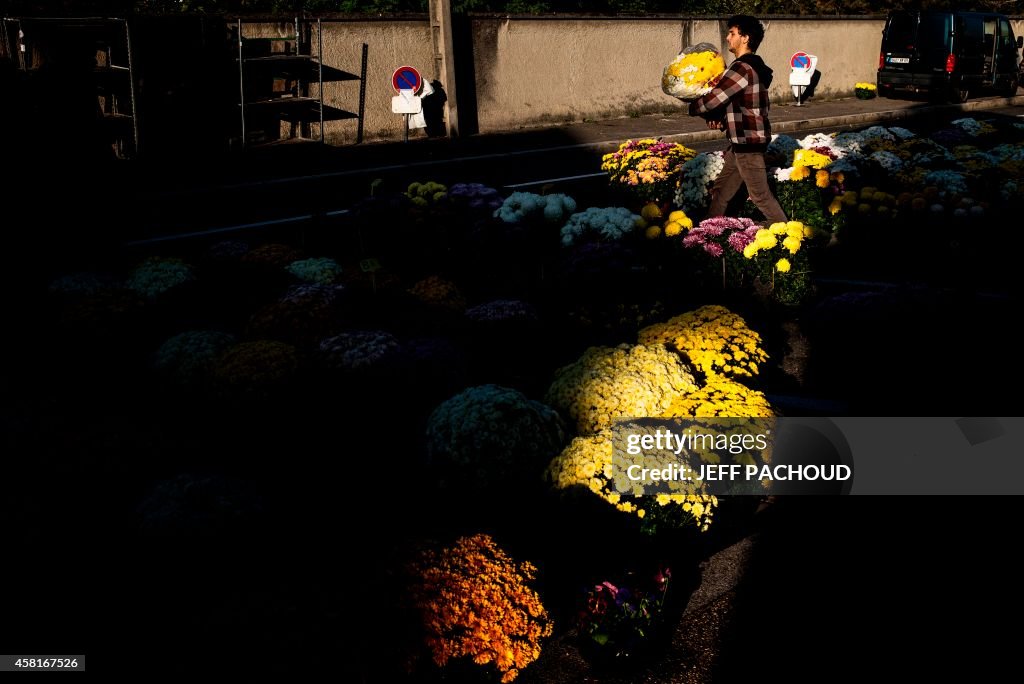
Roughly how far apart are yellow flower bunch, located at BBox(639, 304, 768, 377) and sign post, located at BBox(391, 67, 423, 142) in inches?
508

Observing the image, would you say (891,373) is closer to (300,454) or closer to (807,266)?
(807,266)

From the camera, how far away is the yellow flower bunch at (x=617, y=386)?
4.52 metres

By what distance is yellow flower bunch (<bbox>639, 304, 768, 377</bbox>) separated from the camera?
4.92m

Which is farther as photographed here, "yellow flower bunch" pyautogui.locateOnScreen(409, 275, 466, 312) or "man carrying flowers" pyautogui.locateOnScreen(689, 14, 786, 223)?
Answer: "man carrying flowers" pyautogui.locateOnScreen(689, 14, 786, 223)

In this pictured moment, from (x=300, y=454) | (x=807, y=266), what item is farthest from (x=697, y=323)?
(x=300, y=454)

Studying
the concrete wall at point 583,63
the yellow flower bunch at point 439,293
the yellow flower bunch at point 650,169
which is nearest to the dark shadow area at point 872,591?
the yellow flower bunch at point 439,293

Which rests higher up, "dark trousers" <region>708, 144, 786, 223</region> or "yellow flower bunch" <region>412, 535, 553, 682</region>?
"dark trousers" <region>708, 144, 786, 223</region>

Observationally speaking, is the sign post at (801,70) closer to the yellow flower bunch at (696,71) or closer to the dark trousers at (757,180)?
the yellow flower bunch at (696,71)

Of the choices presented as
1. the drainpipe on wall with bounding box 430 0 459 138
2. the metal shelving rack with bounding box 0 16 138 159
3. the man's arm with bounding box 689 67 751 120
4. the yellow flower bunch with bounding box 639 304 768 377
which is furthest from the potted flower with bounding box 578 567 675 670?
the drainpipe on wall with bounding box 430 0 459 138

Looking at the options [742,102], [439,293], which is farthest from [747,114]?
[439,293]

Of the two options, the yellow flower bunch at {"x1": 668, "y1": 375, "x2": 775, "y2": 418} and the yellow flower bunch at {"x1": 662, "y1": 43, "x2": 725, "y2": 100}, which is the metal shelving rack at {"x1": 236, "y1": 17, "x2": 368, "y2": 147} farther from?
the yellow flower bunch at {"x1": 668, "y1": 375, "x2": 775, "y2": 418}

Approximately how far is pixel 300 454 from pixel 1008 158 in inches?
336

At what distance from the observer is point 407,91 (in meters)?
→ 17.3

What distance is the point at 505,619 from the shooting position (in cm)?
323
